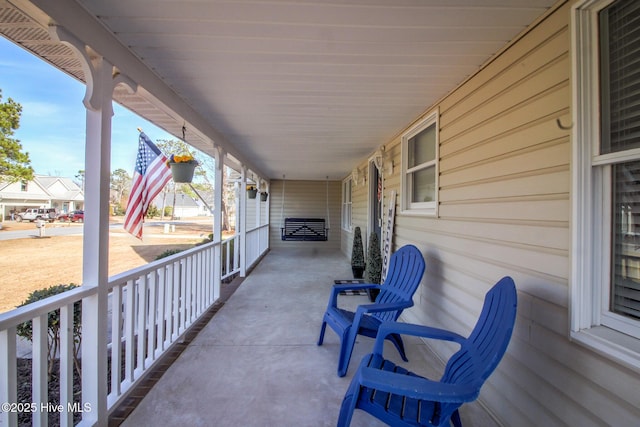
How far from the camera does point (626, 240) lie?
123cm

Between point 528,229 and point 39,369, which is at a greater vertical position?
point 528,229

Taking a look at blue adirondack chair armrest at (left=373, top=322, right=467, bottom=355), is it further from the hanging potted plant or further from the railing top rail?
the hanging potted plant

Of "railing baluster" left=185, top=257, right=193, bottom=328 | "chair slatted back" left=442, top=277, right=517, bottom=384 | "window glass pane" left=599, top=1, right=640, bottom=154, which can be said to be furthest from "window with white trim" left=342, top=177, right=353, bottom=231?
"window glass pane" left=599, top=1, right=640, bottom=154

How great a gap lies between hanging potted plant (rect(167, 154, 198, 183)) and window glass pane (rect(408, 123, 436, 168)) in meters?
2.37

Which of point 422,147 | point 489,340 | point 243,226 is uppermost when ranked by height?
point 422,147

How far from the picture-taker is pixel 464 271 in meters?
2.30

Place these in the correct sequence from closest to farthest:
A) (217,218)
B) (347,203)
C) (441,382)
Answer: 1. (441,382)
2. (217,218)
3. (347,203)

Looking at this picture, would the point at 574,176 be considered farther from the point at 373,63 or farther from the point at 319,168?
the point at 319,168

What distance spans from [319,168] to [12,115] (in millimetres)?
5301

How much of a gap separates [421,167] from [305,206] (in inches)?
275

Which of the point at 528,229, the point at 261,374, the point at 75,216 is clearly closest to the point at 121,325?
the point at 261,374

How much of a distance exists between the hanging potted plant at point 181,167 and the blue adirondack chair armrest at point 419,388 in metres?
2.29

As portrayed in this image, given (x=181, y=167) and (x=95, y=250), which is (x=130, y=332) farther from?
(x=181, y=167)

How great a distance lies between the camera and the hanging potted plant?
8.98 feet
